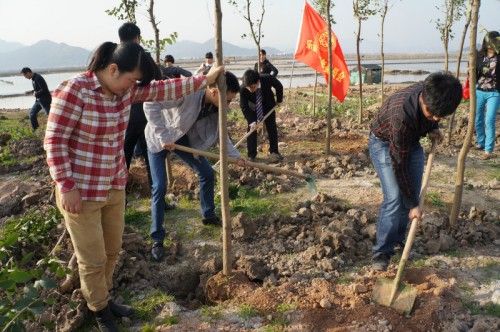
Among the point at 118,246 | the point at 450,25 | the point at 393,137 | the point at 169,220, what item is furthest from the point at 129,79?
the point at 450,25

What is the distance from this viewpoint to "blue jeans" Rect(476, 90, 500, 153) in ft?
19.4

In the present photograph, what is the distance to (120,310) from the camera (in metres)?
2.92

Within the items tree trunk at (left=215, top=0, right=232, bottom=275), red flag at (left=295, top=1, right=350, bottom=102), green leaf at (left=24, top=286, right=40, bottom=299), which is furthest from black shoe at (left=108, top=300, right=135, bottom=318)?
red flag at (left=295, top=1, right=350, bottom=102)

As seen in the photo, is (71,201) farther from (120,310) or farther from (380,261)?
(380,261)

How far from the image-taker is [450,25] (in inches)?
338

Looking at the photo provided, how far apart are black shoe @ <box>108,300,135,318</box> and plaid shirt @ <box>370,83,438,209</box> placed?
2.21 m

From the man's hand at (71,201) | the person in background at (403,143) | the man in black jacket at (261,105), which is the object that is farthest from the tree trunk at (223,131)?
the man in black jacket at (261,105)

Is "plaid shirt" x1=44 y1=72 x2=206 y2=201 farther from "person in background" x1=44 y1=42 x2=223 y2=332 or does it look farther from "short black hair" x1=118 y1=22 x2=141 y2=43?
"short black hair" x1=118 y1=22 x2=141 y2=43

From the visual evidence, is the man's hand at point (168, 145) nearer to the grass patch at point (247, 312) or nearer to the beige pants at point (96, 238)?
the beige pants at point (96, 238)

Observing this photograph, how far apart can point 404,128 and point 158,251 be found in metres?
2.39

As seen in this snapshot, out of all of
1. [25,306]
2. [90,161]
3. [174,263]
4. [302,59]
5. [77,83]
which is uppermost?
[302,59]

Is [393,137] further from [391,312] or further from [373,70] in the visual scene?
[373,70]

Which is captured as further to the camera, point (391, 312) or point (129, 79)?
point (391, 312)

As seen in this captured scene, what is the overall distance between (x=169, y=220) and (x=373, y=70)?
21.5m
